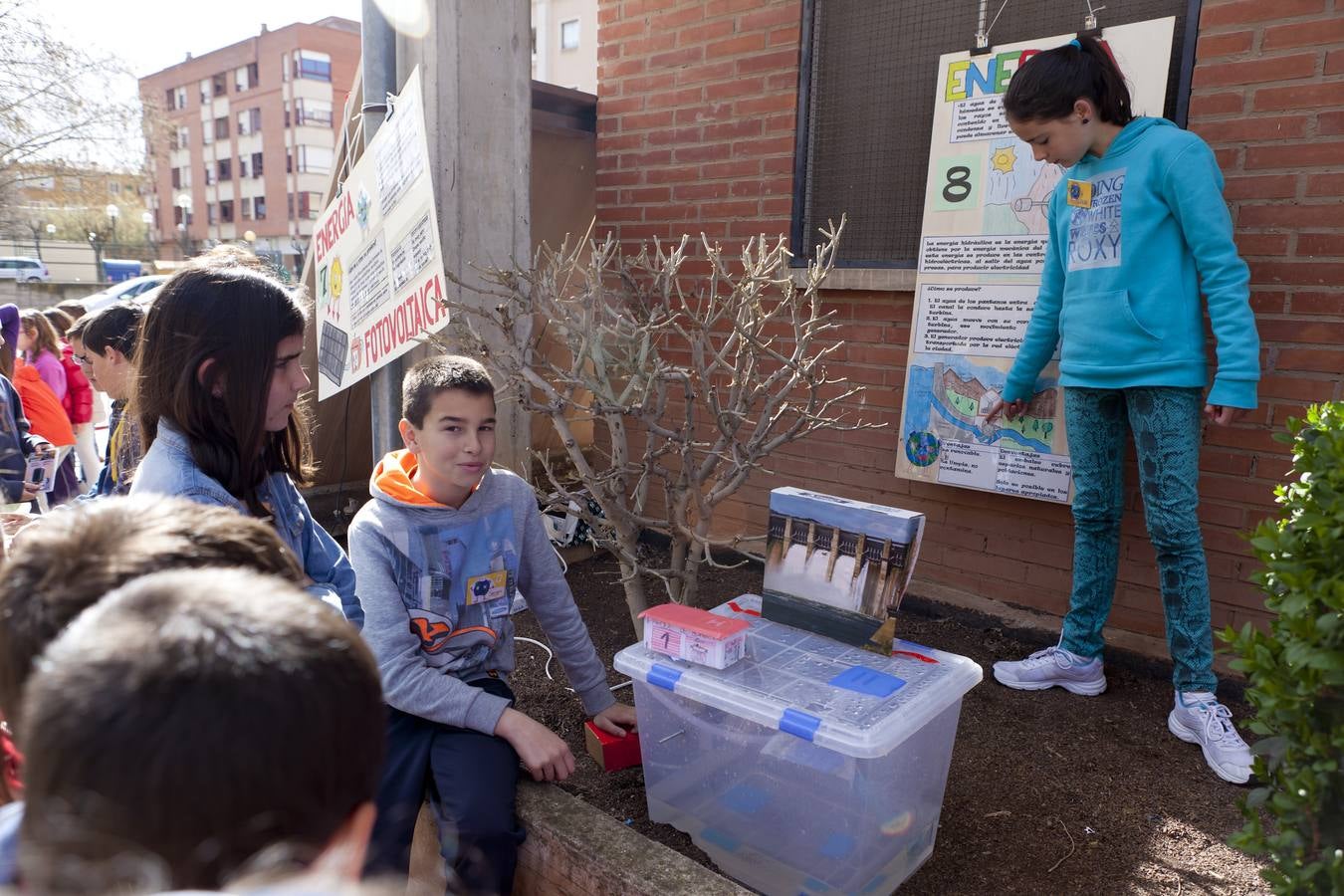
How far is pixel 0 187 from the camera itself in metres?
24.4

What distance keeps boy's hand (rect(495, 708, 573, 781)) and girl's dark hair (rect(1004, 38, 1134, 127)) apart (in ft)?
7.74

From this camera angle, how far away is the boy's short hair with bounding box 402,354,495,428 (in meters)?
2.47

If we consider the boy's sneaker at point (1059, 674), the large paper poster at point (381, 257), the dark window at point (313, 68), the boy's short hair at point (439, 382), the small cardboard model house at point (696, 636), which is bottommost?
the boy's sneaker at point (1059, 674)

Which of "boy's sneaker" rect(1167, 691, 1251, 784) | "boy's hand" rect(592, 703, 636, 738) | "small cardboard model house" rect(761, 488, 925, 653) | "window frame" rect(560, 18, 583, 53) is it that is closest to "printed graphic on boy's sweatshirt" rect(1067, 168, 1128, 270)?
"small cardboard model house" rect(761, 488, 925, 653)

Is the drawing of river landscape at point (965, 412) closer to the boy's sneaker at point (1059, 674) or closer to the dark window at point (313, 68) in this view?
the boy's sneaker at point (1059, 674)

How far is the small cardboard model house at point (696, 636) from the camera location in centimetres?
220

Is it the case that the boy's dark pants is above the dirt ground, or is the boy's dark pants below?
above

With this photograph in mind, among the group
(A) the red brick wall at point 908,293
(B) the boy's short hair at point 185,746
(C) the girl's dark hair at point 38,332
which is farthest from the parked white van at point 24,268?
(B) the boy's short hair at point 185,746

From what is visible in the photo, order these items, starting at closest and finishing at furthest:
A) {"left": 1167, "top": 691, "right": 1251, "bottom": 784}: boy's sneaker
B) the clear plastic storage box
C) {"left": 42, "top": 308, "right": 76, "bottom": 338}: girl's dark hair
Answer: the clear plastic storage box → {"left": 1167, "top": 691, "right": 1251, "bottom": 784}: boy's sneaker → {"left": 42, "top": 308, "right": 76, "bottom": 338}: girl's dark hair

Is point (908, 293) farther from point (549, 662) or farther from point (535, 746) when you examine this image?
point (535, 746)

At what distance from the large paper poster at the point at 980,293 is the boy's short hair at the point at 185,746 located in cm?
336

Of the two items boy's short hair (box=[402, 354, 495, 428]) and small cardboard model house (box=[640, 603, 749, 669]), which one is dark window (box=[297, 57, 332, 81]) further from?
small cardboard model house (box=[640, 603, 749, 669])

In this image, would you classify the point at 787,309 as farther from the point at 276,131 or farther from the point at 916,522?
the point at 276,131

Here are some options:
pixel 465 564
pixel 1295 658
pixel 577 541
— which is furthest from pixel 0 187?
pixel 1295 658
